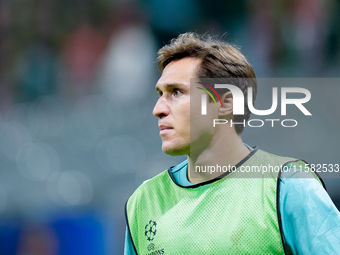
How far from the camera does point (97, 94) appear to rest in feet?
22.8

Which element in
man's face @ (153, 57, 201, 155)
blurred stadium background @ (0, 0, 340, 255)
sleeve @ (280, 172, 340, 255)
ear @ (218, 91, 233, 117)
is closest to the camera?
sleeve @ (280, 172, 340, 255)

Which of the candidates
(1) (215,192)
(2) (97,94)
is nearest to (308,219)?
(1) (215,192)

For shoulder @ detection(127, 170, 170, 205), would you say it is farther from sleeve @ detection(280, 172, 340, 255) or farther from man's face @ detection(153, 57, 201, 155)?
sleeve @ detection(280, 172, 340, 255)

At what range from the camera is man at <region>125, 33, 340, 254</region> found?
213 centimetres

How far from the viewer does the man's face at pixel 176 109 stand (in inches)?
97.7

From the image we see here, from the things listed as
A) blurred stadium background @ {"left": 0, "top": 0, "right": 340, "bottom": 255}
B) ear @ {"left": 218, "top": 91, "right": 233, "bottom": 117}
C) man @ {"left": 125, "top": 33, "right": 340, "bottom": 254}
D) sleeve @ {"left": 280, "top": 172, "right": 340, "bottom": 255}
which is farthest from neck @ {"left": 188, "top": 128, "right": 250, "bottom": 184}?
blurred stadium background @ {"left": 0, "top": 0, "right": 340, "bottom": 255}

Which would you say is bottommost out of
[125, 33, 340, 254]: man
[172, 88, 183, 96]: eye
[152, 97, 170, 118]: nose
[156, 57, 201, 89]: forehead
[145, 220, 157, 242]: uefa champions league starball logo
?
[145, 220, 157, 242]: uefa champions league starball logo

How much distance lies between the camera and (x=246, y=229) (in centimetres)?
223

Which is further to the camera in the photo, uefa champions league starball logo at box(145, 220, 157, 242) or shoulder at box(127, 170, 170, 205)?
shoulder at box(127, 170, 170, 205)

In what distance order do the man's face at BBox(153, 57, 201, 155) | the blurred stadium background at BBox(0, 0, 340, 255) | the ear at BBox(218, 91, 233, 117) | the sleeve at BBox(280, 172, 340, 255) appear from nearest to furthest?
1. the sleeve at BBox(280, 172, 340, 255)
2. the man's face at BBox(153, 57, 201, 155)
3. the ear at BBox(218, 91, 233, 117)
4. the blurred stadium background at BBox(0, 0, 340, 255)

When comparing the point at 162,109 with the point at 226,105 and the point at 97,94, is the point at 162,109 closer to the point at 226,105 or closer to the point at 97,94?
the point at 226,105

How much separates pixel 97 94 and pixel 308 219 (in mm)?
5186

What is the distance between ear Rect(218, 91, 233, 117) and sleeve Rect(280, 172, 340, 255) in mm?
573

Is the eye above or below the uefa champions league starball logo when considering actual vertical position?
above
